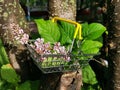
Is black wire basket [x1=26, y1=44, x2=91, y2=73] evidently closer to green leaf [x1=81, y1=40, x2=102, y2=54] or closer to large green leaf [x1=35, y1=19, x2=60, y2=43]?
green leaf [x1=81, y1=40, x2=102, y2=54]

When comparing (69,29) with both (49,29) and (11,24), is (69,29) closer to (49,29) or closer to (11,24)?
(49,29)

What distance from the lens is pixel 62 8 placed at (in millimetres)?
2629

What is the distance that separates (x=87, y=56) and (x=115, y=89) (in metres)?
0.62

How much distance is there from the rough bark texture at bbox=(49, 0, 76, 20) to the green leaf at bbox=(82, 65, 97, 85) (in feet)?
1.49

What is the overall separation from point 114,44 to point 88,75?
0.42m

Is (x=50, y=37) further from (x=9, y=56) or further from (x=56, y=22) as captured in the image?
Answer: (x=9, y=56)

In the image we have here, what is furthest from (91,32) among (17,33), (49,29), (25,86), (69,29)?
(25,86)

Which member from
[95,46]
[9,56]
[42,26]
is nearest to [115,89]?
[95,46]

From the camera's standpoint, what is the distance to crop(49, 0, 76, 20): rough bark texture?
2627 mm

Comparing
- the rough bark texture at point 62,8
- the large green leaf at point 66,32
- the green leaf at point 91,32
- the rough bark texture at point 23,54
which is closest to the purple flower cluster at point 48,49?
the rough bark texture at point 23,54

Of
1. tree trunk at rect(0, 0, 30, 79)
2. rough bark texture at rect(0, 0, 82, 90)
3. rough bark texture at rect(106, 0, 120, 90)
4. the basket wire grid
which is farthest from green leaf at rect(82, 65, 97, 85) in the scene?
the basket wire grid

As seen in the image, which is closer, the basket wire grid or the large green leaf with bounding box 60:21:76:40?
the basket wire grid

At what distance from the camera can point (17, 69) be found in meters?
2.68

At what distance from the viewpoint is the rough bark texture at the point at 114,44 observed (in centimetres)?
232
